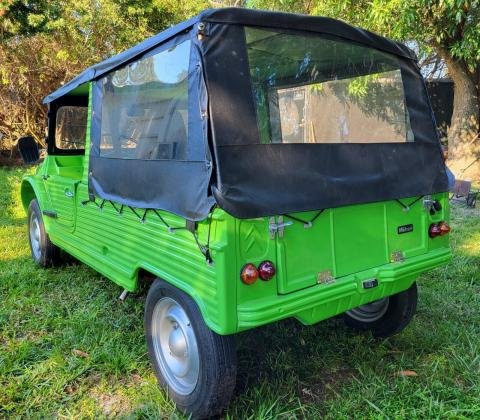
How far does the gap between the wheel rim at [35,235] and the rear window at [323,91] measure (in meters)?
3.55

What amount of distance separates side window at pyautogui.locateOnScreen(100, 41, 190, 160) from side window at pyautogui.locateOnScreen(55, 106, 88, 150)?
5.01ft

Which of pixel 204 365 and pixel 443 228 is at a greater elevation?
pixel 443 228

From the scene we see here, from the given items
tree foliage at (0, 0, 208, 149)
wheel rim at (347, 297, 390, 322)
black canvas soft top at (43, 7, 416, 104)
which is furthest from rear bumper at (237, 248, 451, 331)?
tree foliage at (0, 0, 208, 149)

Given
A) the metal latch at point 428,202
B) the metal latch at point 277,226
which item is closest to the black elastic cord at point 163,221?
the metal latch at point 277,226

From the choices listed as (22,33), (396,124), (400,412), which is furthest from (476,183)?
(22,33)

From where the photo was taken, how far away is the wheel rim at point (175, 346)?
2.45 m

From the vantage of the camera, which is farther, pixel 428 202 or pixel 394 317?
pixel 394 317

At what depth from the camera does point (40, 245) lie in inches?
190

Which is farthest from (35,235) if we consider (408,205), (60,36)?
(60,36)

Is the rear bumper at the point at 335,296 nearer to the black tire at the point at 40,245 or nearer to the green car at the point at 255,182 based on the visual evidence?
the green car at the point at 255,182

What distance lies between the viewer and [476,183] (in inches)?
372

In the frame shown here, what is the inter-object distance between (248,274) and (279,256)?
22cm

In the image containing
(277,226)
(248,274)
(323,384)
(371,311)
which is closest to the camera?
(248,274)

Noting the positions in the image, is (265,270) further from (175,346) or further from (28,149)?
(28,149)
